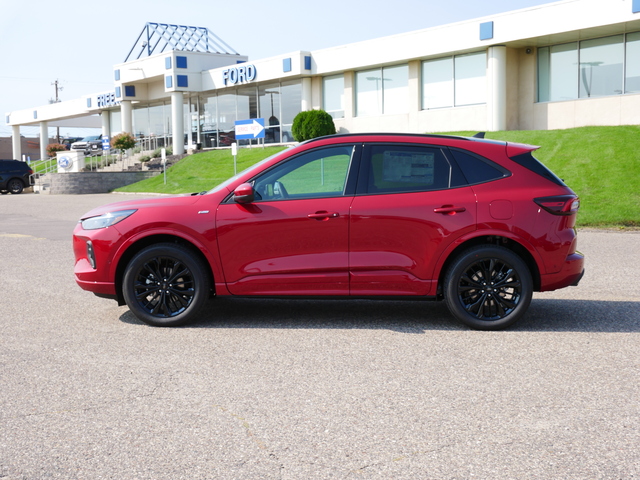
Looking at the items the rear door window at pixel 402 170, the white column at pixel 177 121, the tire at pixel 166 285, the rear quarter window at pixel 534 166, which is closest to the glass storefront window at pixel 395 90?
the white column at pixel 177 121

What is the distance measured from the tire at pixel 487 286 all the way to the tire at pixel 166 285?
7.37 ft

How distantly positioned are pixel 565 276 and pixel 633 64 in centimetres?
2415

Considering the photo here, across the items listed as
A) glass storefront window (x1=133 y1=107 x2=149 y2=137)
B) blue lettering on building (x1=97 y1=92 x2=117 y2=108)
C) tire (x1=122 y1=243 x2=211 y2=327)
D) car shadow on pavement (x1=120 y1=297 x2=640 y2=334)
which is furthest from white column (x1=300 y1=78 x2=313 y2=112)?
tire (x1=122 y1=243 x2=211 y2=327)

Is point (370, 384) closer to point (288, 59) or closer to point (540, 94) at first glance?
point (540, 94)

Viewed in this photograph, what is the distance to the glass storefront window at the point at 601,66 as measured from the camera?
2797 cm

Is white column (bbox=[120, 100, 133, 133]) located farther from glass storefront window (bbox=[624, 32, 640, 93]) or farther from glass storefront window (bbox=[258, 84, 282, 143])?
glass storefront window (bbox=[624, 32, 640, 93])

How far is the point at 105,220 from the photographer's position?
680 centimetres

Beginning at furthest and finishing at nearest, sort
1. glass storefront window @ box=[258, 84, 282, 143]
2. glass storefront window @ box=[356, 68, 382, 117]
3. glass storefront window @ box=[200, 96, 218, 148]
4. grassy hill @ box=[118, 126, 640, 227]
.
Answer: glass storefront window @ box=[200, 96, 218, 148], glass storefront window @ box=[258, 84, 282, 143], glass storefront window @ box=[356, 68, 382, 117], grassy hill @ box=[118, 126, 640, 227]

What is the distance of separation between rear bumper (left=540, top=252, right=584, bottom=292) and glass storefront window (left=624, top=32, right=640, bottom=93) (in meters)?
23.7

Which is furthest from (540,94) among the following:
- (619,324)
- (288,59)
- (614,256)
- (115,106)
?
(115,106)

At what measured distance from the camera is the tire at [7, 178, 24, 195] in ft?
135

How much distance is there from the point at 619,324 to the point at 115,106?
5592 cm

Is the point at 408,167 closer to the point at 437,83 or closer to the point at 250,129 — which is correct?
the point at 250,129

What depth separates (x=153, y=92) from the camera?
51.1 meters
